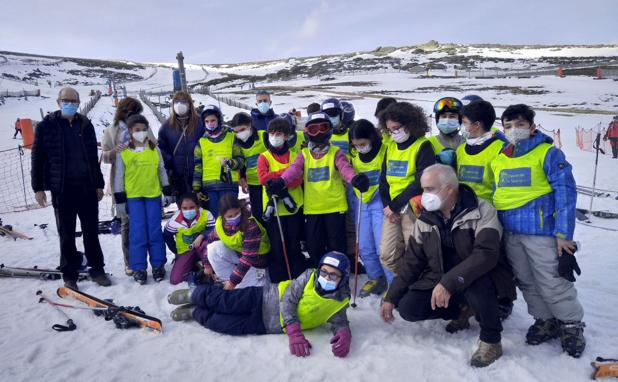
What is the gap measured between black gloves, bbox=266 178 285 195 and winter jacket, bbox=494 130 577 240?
1.87 meters

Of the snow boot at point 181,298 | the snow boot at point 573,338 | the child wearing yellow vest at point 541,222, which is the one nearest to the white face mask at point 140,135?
the snow boot at point 181,298

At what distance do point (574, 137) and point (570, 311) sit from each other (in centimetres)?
1254

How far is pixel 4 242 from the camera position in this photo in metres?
6.17

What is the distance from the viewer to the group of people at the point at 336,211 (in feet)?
9.91

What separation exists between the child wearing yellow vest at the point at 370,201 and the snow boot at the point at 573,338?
1.41 metres

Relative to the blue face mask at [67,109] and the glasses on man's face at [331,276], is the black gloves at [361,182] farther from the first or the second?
the blue face mask at [67,109]

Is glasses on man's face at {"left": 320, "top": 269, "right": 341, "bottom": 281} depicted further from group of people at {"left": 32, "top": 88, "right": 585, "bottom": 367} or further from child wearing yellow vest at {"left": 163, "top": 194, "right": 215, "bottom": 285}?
child wearing yellow vest at {"left": 163, "top": 194, "right": 215, "bottom": 285}

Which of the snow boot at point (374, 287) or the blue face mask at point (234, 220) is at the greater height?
the blue face mask at point (234, 220)

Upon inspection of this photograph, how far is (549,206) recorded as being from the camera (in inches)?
→ 119

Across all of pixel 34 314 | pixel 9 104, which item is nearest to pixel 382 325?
pixel 34 314

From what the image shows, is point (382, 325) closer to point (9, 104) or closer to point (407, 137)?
point (407, 137)

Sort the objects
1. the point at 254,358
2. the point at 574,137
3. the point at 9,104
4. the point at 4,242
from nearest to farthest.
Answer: the point at 254,358 → the point at 4,242 → the point at 574,137 → the point at 9,104

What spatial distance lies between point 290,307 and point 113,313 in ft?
5.27

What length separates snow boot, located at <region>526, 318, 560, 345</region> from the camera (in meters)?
3.16
